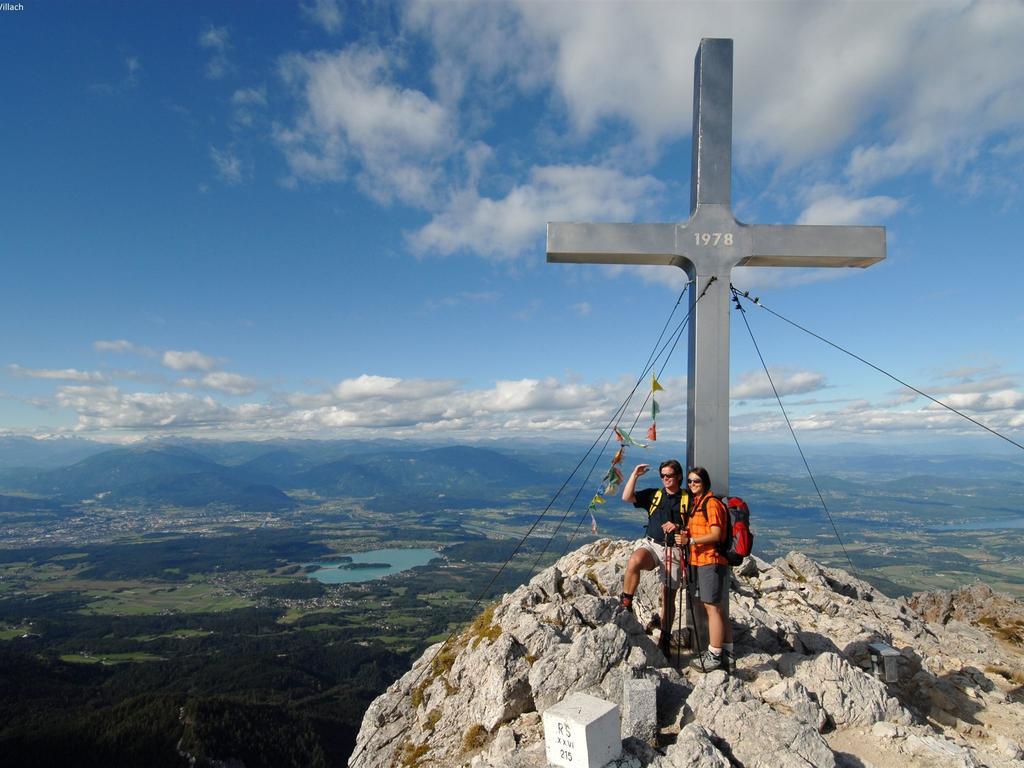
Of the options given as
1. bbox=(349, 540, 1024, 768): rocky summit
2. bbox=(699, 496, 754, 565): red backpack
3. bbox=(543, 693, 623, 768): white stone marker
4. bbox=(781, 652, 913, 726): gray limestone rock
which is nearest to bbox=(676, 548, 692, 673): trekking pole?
bbox=(349, 540, 1024, 768): rocky summit

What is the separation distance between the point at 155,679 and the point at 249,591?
286 ft

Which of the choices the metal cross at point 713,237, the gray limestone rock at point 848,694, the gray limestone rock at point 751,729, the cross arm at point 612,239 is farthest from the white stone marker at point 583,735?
the cross arm at point 612,239

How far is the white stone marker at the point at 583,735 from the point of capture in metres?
4.83

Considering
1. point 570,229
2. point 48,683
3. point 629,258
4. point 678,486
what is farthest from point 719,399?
point 48,683

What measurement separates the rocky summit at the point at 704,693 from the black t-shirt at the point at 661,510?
1.37 meters

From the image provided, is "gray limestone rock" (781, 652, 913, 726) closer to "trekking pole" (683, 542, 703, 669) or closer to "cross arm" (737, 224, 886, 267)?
"trekking pole" (683, 542, 703, 669)

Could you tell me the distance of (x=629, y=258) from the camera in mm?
8117

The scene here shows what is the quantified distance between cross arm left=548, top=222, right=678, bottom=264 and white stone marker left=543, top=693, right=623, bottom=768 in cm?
575

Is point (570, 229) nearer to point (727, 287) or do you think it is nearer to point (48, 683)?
point (727, 287)

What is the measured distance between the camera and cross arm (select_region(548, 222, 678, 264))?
7914mm

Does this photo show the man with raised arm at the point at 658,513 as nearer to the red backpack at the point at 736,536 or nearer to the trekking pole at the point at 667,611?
the trekking pole at the point at 667,611

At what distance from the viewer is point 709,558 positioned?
23.4 feet

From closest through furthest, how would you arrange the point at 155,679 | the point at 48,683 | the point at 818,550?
1. the point at 48,683
2. the point at 155,679
3. the point at 818,550

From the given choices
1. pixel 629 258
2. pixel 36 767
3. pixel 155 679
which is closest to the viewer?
pixel 629 258
